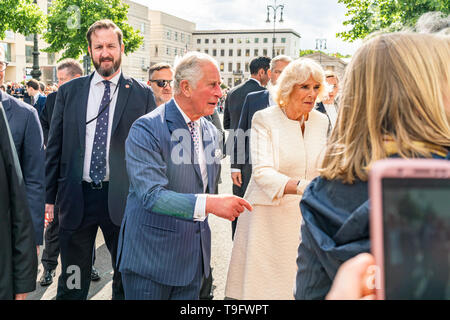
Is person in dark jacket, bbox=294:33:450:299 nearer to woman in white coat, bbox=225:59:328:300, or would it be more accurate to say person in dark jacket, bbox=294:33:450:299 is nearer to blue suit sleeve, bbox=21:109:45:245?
woman in white coat, bbox=225:59:328:300

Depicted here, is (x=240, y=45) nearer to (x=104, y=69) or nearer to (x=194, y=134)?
→ (x=104, y=69)

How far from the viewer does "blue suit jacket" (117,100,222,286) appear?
236 centimetres

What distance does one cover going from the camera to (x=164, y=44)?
8606 cm

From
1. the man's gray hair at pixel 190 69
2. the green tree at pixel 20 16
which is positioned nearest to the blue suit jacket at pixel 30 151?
the man's gray hair at pixel 190 69

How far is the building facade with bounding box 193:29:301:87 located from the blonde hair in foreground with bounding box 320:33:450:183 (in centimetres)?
10606

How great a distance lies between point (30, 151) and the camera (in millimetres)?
2879

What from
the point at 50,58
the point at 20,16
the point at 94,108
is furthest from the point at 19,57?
the point at 94,108

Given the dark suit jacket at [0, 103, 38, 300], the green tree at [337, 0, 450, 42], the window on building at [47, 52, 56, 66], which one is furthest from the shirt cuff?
the window on building at [47, 52, 56, 66]

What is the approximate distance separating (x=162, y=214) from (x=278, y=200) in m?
1.03

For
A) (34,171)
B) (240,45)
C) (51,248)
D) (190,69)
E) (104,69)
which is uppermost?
(240,45)

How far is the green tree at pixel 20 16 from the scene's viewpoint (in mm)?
22234

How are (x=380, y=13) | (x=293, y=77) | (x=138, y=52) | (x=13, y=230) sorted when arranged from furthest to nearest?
(x=138, y=52)
(x=380, y=13)
(x=293, y=77)
(x=13, y=230)

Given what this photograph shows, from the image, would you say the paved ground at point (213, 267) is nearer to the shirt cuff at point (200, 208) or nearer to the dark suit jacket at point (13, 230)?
the shirt cuff at point (200, 208)

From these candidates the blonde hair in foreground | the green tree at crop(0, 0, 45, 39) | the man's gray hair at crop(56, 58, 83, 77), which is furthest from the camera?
the green tree at crop(0, 0, 45, 39)
